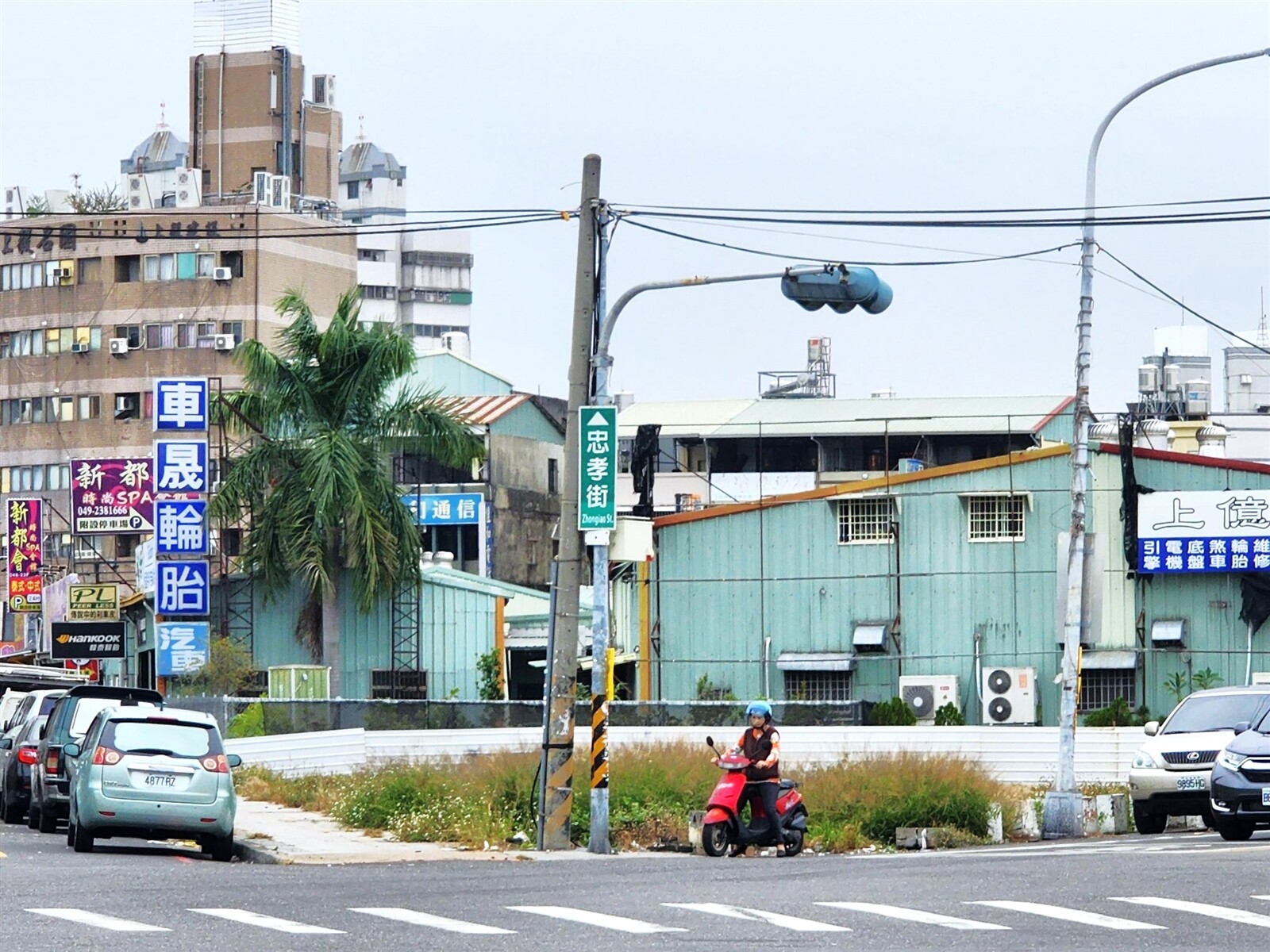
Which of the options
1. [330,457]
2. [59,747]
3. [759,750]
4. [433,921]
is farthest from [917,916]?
[330,457]

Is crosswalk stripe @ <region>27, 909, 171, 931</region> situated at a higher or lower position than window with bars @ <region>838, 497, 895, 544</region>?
lower

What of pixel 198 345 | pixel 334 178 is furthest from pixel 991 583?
pixel 334 178

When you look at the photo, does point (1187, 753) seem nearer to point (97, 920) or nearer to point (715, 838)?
point (715, 838)

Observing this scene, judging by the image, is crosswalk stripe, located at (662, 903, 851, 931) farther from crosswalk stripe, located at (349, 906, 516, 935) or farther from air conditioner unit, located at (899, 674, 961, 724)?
air conditioner unit, located at (899, 674, 961, 724)

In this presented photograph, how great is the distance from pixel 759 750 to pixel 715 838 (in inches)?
41.1

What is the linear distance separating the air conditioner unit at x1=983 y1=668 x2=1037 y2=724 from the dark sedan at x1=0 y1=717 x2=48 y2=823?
21.1m

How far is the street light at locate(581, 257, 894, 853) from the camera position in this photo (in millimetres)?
24953

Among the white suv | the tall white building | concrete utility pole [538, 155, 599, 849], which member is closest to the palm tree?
concrete utility pole [538, 155, 599, 849]

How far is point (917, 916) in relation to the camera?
14.9 meters

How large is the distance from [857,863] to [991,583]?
2531 centimetres

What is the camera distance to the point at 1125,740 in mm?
36719

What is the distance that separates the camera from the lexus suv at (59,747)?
2752 cm

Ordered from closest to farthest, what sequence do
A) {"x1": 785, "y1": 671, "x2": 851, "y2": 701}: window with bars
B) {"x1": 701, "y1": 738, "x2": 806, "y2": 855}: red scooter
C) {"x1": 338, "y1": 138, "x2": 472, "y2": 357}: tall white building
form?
1. {"x1": 701, "y1": 738, "x2": 806, "y2": 855}: red scooter
2. {"x1": 785, "y1": 671, "x2": 851, "y2": 701}: window with bars
3. {"x1": 338, "y1": 138, "x2": 472, "y2": 357}: tall white building

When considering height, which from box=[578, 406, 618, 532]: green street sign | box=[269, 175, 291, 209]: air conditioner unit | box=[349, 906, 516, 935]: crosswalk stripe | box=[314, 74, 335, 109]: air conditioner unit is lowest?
box=[349, 906, 516, 935]: crosswalk stripe
